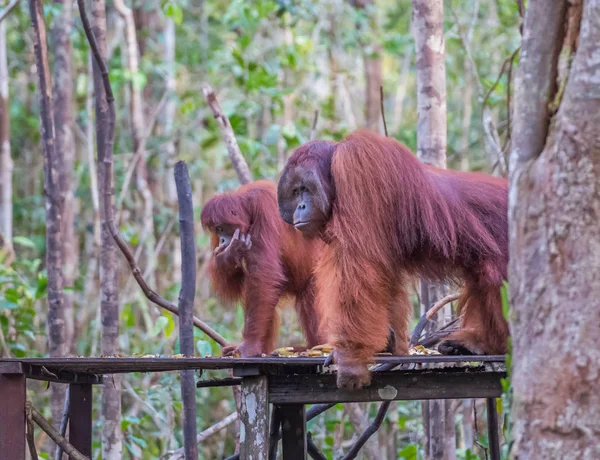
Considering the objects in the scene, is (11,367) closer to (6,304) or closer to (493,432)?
(493,432)

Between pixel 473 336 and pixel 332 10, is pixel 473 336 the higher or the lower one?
the lower one

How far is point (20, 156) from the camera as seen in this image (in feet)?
42.2

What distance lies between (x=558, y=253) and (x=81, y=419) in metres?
3.19

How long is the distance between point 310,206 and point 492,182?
1.00m

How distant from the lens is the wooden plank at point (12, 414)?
391cm

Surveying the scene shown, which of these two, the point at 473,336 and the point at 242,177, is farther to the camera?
the point at 242,177

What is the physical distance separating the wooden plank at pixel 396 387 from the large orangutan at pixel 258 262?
3.30 feet

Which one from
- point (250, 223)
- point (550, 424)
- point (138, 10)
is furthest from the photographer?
point (138, 10)

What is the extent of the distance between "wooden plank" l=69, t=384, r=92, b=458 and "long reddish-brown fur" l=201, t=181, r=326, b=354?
3.14 feet

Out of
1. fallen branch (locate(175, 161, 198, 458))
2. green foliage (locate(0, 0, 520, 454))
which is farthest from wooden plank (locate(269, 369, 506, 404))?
green foliage (locate(0, 0, 520, 454))

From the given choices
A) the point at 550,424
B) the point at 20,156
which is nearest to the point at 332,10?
the point at 20,156

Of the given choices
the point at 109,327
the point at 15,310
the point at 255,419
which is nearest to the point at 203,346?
the point at 109,327

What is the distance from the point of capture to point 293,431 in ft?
16.1

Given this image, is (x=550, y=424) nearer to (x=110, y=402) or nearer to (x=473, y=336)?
(x=473, y=336)
